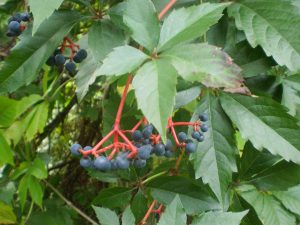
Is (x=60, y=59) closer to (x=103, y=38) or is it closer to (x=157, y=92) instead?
(x=103, y=38)

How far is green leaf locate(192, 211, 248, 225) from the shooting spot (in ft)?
3.61

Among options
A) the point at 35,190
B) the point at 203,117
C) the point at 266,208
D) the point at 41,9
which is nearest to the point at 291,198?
the point at 266,208

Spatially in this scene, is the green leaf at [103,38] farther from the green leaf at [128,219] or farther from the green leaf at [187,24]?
the green leaf at [128,219]

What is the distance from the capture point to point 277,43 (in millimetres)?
1145

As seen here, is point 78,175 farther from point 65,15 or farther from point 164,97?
point 164,97

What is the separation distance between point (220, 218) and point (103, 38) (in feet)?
1.79

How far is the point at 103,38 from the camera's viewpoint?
1151 millimetres

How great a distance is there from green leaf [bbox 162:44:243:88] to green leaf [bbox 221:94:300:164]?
266 mm

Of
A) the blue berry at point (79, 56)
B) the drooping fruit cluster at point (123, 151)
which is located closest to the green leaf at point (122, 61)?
the drooping fruit cluster at point (123, 151)

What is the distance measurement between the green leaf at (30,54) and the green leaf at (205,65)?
373mm

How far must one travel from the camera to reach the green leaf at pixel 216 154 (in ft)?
3.81

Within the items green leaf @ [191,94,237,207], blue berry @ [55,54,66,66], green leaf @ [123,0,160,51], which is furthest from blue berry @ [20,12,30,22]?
green leaf @ [191,94,237,207]

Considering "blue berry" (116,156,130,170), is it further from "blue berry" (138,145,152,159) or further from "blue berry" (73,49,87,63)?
"blue berry" (73,49,87,63)

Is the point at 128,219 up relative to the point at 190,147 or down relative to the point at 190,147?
down
